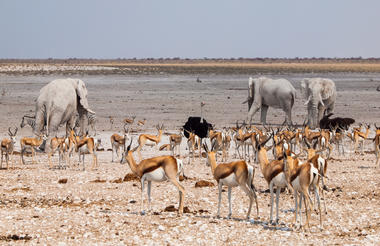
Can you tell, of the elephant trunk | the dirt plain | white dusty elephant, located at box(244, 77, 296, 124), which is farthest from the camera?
white dusty elephant, located at box(244, 77, 296, 124)

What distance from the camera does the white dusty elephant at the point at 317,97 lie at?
3047cm

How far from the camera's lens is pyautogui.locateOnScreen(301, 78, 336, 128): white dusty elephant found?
30.5m

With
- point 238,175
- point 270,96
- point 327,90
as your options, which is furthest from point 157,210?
point 327,90

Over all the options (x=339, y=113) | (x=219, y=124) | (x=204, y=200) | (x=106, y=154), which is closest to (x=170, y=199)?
(x=204, y=200)

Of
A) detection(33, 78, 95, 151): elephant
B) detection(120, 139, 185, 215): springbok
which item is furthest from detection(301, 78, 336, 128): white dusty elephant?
detection(120, 139, 185, 215): springbok

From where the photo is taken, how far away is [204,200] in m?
13.2

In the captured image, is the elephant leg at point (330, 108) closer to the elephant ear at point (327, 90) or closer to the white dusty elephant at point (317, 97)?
the white dusty elephant at point (317, 97)

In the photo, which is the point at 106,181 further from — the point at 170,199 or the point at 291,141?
the point at 291,141

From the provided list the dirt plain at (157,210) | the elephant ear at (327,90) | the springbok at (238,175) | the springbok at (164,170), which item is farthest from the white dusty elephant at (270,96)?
the springbok at (238,175)

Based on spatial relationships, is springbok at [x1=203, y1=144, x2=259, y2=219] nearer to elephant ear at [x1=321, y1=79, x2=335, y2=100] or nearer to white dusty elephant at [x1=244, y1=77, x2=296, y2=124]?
white dusty elephant at [x1=244, y1=77, x2=296, y2=124]

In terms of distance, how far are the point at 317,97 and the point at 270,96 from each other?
93.2 inches

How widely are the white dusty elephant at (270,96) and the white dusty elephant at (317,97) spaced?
2.90 ft

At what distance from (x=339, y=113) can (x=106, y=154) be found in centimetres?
1882

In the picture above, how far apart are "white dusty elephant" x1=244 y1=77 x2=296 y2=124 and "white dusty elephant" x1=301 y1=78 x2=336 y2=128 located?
2.90 ft
